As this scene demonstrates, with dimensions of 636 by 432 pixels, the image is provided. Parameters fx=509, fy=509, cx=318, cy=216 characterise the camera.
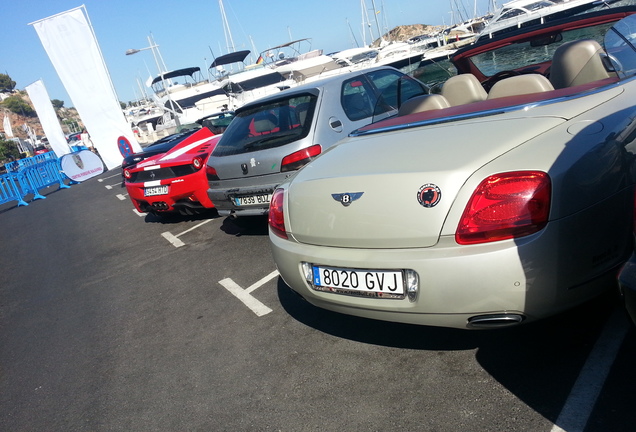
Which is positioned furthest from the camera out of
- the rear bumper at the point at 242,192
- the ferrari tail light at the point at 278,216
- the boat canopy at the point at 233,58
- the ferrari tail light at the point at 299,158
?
the boat canopy at the point at 233,58

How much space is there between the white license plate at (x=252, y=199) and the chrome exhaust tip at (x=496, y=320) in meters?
3.17

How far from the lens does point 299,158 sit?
4953 mm

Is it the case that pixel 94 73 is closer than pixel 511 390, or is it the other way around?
pixel 511 390

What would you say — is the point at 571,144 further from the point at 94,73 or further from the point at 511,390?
the point at 94,73

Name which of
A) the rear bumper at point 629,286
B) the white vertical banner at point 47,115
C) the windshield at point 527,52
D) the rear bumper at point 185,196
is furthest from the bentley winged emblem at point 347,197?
the white vertical banner at point 47,115

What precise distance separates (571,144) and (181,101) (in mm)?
50514

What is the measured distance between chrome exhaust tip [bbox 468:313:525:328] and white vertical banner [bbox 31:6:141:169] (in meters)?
16.7

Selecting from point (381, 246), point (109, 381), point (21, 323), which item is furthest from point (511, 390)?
point (21, 323)

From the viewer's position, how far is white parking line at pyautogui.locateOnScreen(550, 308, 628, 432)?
2.13 metres

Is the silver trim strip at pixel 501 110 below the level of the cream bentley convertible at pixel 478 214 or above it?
above

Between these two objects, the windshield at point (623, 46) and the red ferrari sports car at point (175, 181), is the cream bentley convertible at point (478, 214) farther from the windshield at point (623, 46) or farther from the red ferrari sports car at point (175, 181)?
the red ferrari sports car at point (175, 181)

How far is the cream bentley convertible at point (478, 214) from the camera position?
Answer: 2180 millimetres

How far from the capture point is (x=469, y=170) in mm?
2258

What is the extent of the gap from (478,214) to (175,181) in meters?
5.49
